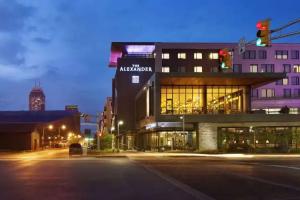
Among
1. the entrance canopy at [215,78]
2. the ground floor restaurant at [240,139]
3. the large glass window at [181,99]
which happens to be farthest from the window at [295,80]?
the ground floor restaurant at [240,139]

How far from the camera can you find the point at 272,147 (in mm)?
72625

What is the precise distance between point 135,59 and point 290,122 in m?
57.6

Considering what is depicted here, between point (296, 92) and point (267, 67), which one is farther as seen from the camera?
point (296, 92)

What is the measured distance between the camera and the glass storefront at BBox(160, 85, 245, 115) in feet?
284

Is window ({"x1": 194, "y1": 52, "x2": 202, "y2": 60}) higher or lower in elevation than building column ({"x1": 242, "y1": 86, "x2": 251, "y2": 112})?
higher

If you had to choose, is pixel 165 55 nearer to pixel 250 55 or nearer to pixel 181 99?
pixel 250 55

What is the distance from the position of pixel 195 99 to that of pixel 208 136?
1307 cm

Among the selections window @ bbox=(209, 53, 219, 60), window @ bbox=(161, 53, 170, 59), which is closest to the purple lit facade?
window @ bbox=(209, 53, 219, 60)

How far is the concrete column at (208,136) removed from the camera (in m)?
75.2

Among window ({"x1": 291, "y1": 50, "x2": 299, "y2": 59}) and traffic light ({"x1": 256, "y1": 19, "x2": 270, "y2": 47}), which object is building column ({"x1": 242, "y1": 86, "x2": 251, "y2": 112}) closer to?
window ({"x1": 291, "y1": 50, "x2": 299, "y2": 59})

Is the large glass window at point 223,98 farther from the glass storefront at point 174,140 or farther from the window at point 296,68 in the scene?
the window at point 296,68

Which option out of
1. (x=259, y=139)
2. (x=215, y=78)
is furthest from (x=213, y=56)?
(x=259, y=139)

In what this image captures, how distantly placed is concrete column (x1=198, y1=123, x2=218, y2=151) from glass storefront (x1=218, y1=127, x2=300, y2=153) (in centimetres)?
73

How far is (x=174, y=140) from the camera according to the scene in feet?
270
